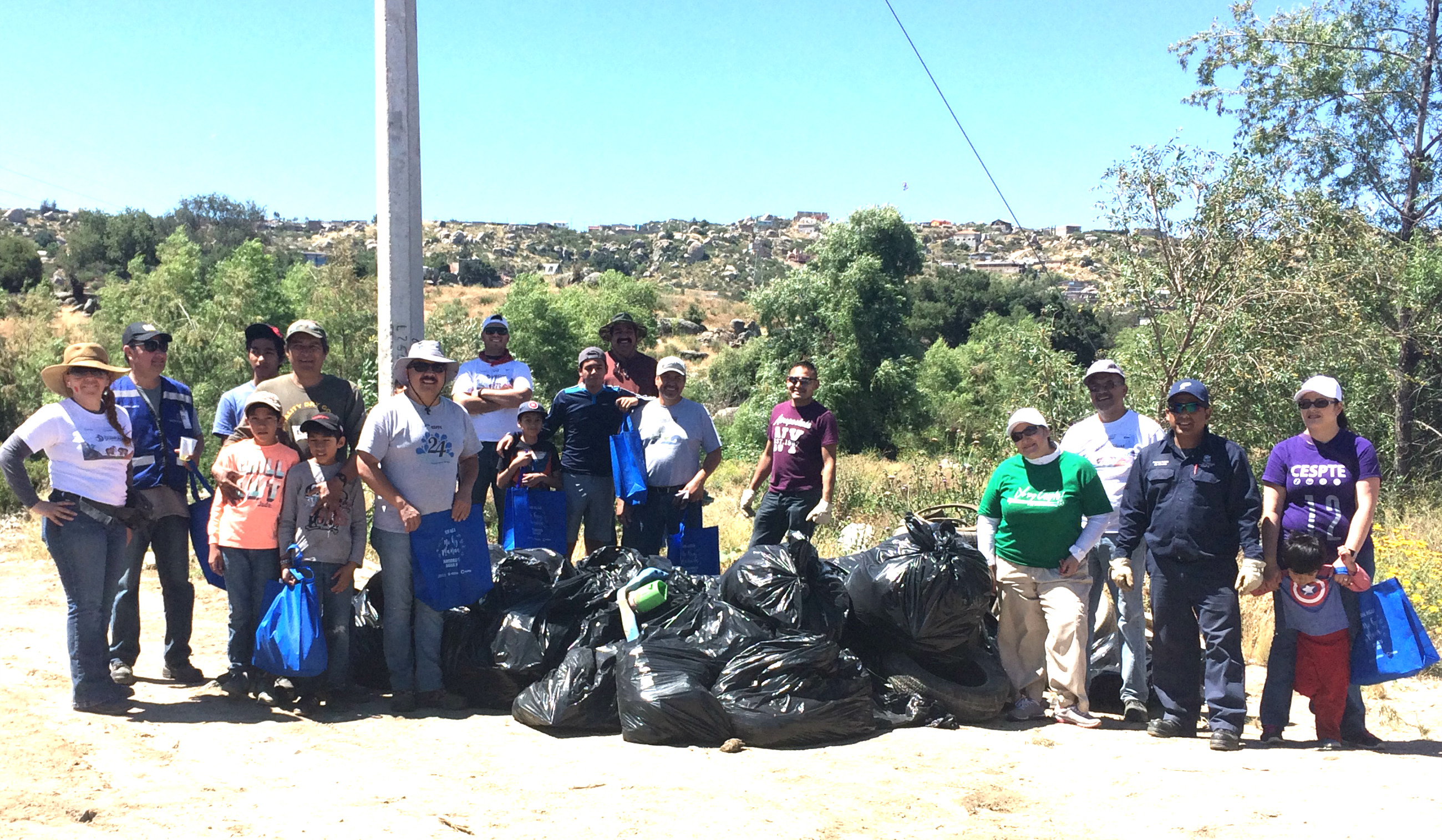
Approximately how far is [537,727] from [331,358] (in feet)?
53.8

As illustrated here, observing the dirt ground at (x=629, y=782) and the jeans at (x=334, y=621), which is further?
the jeans at (x=334, y=621)

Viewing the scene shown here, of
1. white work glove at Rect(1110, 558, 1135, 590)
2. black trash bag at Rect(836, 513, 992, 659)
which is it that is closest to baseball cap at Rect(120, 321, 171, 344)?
black trash bag at Rect(836, 513, 992, 659)

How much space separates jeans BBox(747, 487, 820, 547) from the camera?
698cm

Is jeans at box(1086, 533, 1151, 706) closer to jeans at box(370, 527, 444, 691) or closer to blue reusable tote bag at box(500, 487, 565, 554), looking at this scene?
blue reusable tote bag at box(500, 487, 565, 554)

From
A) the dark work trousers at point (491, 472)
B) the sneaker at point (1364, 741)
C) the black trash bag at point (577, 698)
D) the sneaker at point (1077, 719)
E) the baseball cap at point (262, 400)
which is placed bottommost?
the sneaker at point (1077, 719)

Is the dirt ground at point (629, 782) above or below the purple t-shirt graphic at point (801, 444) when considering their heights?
below

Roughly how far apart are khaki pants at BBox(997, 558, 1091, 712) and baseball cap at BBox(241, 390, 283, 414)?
12.5 ft

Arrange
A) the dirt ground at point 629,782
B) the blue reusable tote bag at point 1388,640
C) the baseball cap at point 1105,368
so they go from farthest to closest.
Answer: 1. the baseball cap at point 1105,368
2. the blue reusable tote bag at point 1388,640
3. the dirt ground at point 629,782

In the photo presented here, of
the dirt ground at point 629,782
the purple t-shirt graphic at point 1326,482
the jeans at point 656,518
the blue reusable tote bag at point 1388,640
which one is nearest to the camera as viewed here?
the dirt ground at point 629,782

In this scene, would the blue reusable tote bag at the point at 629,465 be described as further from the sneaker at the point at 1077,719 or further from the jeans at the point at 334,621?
the sneaker at the point at 1077,719

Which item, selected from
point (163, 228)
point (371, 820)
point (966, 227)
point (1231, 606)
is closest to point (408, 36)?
point (371, 820)

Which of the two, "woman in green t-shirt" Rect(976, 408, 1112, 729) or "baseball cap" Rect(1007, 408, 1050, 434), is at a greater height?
"baseball cap" Rect(1007, 408, 1050, 434)

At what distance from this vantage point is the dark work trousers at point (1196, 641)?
519 centimetres

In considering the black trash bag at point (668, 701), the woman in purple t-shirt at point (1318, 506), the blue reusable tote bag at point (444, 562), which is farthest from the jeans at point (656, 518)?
the woman in purple t-shirt at point (1318, 506)
